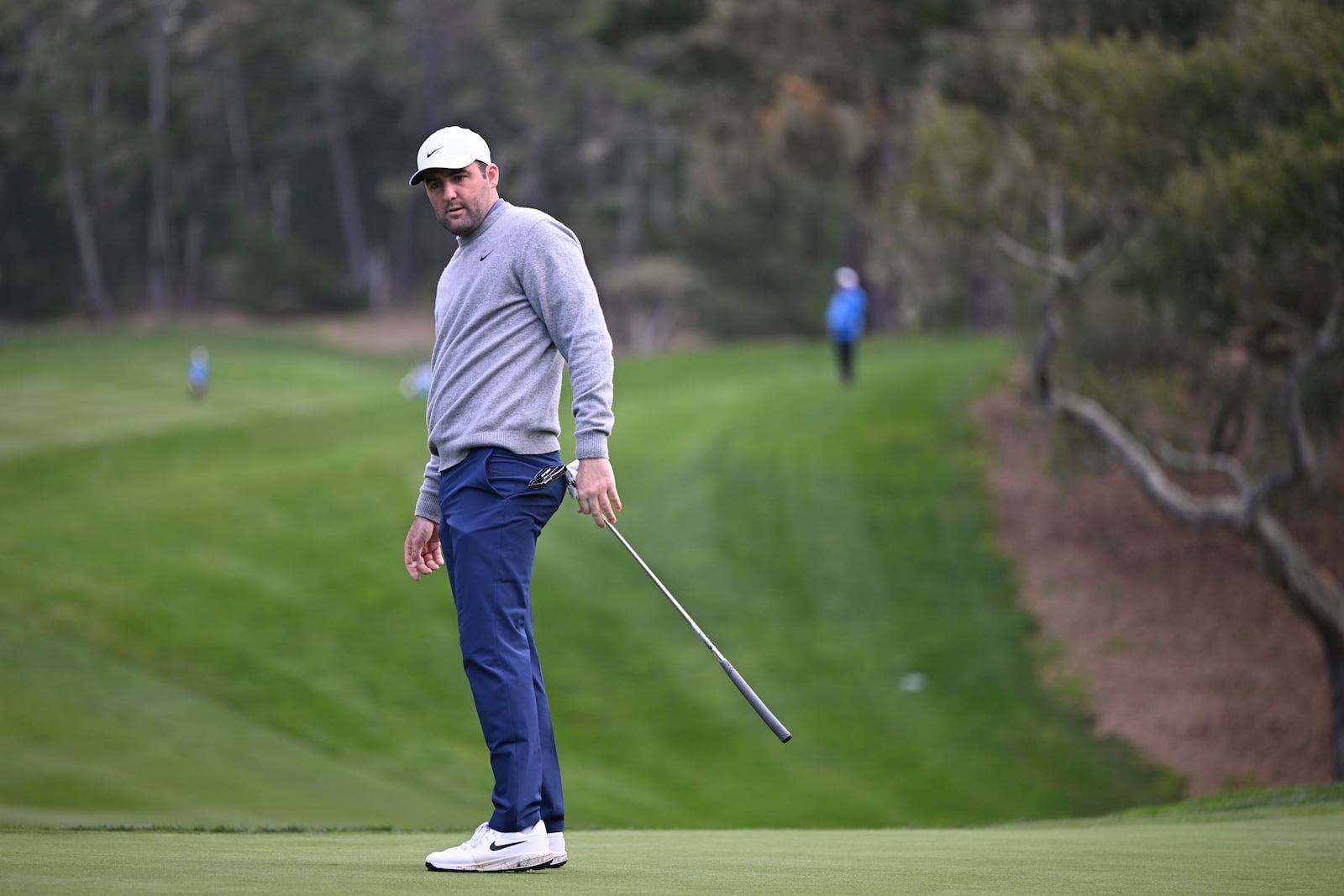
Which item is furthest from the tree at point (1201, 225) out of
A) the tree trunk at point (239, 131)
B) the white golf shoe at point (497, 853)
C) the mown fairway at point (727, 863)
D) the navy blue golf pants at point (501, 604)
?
the tree trunk at point (239, 131)

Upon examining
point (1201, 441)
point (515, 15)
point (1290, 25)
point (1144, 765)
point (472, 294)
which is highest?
point (515, 15)

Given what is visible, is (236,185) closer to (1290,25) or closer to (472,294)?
(1290,25)

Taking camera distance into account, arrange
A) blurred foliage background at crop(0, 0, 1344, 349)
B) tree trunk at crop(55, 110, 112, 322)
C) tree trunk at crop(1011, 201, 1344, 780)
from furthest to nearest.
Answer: tree trunk at crop(55, 110, 112, 322)
tree trunk at crop(1011, 201, 1344, 780)
blurred foliage background at crop(0, 0, 1344, 349)

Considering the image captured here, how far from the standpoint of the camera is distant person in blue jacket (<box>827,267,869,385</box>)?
86.7 ft

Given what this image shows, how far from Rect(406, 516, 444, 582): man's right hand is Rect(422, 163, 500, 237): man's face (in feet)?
2.91

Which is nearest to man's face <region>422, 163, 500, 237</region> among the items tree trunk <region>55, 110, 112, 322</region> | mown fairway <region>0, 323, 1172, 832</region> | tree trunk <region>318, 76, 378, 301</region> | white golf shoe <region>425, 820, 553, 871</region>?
white golf shoe <region>425, 820, 553, 871</region>

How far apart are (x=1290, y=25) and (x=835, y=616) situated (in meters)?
8.47

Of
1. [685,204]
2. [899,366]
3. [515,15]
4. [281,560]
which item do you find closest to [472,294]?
[281,560]

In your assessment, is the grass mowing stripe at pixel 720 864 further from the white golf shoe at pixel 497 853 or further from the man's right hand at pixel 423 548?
the man's right hand at pixel 423 548

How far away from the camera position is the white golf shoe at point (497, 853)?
166 inches

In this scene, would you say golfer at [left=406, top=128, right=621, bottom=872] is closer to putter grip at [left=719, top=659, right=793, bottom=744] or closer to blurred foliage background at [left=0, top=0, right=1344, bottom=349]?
putter grip at [left=719, top=659, right=793, bottom=744]

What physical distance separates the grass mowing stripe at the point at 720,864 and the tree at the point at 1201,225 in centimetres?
895

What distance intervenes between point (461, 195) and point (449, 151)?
132 millimetres

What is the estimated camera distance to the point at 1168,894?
3.79 meters
